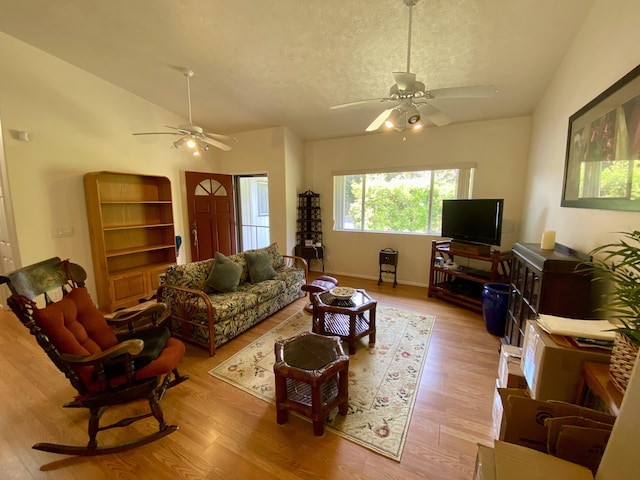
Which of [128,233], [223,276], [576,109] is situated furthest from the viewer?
[128,233]

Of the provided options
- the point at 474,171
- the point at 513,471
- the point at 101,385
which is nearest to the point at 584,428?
the point at 513,471

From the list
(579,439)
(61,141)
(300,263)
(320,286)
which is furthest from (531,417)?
(61,141)

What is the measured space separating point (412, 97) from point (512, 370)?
6.59 feet

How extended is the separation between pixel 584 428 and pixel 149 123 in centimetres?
568

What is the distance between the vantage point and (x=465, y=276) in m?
3.64

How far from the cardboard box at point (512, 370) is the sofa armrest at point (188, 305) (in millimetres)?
2438

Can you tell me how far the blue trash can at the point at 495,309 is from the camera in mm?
2891

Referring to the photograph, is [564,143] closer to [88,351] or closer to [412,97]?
[412,97]

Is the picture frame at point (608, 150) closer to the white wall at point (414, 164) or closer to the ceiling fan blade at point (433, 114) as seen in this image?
the ceiling fan blade at point (433, 114)

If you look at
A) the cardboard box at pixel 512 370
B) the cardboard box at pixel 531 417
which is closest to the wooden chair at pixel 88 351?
the cardboard box at pixel 531 417

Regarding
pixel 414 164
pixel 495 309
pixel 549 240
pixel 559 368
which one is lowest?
pixel 495 309

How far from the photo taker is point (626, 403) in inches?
33.4

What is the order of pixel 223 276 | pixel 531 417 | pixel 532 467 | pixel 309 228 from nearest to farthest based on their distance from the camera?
pixel 532 467
pixel 531 417
pixel 223 276
pixel 309 228

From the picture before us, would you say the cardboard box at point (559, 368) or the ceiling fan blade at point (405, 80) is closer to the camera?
the cardboard box at point (559, 368)
